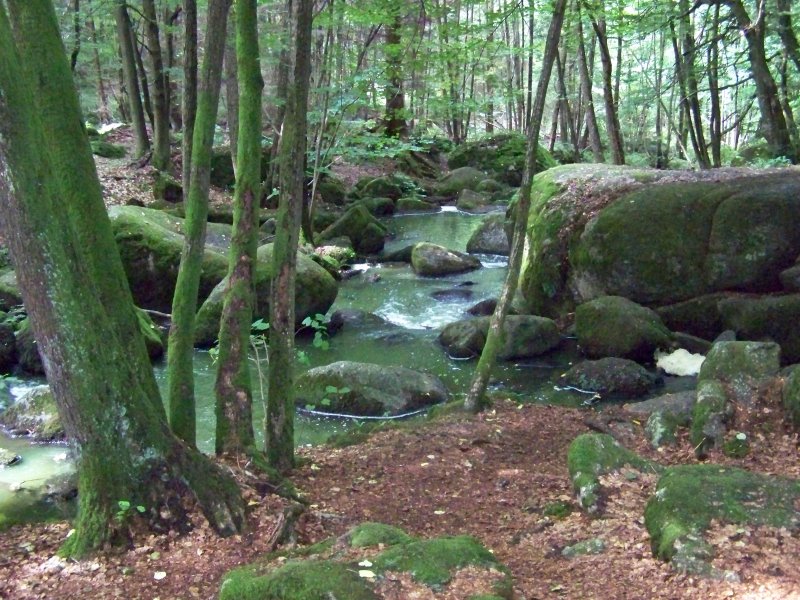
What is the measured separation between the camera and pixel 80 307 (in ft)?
12.8

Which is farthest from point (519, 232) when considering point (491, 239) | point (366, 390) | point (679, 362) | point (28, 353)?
point (491, 239)

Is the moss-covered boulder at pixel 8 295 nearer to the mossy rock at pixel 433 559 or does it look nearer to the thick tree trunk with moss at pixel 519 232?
the thick tree trunk with moss at pixel 519 232

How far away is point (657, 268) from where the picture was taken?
11.6 meters

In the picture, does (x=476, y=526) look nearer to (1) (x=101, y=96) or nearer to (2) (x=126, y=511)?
(2) (x=126, y=511)

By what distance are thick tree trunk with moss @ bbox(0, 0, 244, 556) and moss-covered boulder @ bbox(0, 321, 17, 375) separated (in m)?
7.23

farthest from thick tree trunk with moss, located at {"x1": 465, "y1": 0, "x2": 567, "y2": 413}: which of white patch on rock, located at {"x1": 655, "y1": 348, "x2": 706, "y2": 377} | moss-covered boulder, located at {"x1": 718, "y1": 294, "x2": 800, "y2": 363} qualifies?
moss-covered boulder, located at {"x1": 718, "y1": 294, "x2": 800, "y2": 363}

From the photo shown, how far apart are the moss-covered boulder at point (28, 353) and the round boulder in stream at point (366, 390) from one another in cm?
378

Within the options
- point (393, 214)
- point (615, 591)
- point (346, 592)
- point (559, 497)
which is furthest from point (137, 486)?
point (393, 214)

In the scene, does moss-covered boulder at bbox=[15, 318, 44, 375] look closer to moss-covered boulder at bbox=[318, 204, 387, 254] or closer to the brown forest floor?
the brown forest floor

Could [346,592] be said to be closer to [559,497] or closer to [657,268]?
[559,497]

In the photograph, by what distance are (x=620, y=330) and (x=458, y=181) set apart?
1708cm

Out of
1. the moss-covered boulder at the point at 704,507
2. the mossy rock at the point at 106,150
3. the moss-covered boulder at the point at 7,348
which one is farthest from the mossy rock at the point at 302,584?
the mossy rock at the point at 106,150

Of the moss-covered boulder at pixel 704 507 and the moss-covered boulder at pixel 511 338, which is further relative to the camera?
the moss-covered boulder at pixel 511 338

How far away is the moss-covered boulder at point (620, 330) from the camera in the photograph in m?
10.6
